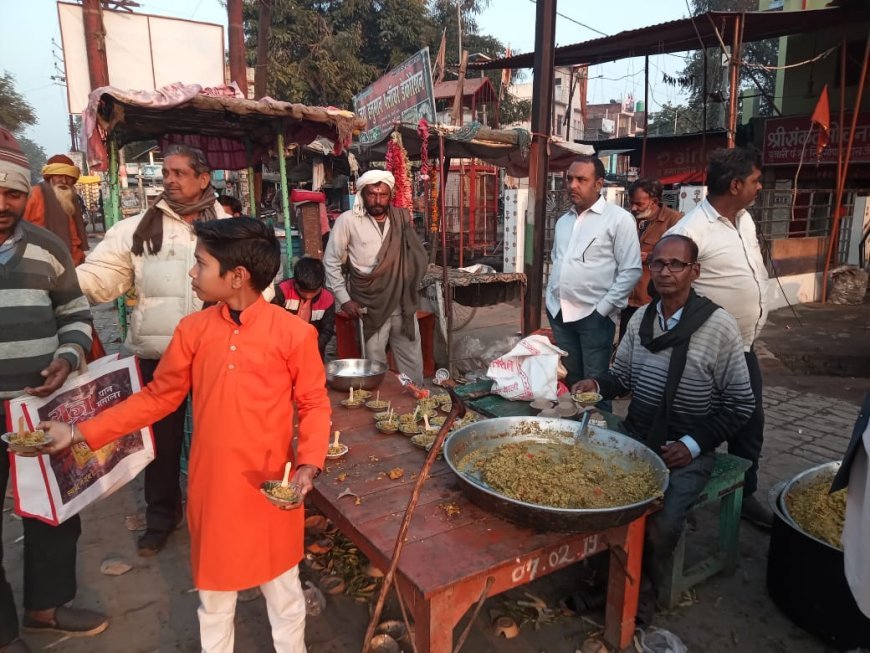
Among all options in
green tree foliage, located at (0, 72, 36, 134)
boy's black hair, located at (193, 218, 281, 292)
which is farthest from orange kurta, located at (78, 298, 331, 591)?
green tree foliage, located at (0, 72, 36, 134)

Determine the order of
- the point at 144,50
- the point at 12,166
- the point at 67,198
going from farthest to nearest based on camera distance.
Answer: the point at 144,50
the point at 67,198
the point at 12,166

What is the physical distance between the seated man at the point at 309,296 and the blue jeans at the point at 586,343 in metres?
1.87

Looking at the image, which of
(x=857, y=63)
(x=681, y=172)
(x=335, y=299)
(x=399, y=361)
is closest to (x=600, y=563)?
(x=399, y=361)

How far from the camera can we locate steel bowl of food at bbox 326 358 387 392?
3.38m

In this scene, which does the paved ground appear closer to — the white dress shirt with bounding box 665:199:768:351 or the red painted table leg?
the red painted table leg

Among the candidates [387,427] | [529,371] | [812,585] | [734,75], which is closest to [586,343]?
[529,371]

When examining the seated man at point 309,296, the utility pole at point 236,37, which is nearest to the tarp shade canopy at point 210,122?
the seated man at point 309,296

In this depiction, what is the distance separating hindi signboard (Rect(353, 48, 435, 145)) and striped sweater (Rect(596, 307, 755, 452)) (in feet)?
14.1

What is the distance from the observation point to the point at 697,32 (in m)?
7.81

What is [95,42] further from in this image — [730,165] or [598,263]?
[730,165]

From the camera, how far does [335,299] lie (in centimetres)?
492

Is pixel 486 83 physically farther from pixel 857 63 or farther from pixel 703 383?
pixel 703 383

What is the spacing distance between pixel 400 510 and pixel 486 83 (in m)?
19.0

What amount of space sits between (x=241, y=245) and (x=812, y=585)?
257 centimetres
